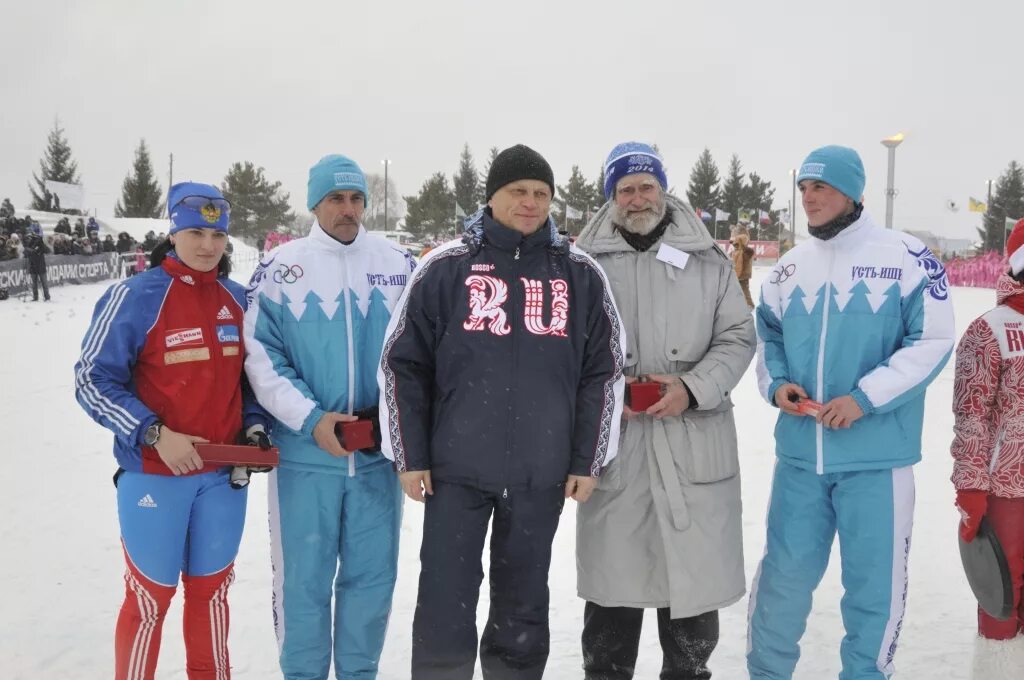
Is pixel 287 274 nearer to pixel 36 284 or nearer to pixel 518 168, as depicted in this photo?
pixel 518 168

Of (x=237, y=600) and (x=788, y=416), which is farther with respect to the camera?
(x=237, y=600)

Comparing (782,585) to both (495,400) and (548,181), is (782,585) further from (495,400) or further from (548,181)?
(548,181)

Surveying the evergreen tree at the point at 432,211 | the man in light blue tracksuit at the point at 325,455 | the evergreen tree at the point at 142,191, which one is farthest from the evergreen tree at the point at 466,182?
the man in light blue tracksuit at the point at 325,455

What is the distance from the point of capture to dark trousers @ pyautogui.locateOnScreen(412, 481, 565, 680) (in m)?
2.47

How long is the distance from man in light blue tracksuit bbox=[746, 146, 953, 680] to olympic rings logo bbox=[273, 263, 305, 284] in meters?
1.81

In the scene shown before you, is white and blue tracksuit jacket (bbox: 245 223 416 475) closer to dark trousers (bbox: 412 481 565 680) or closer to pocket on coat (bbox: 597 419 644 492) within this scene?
dark trousers (bbox: 412 481 565 680)

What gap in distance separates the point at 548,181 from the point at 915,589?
296cm

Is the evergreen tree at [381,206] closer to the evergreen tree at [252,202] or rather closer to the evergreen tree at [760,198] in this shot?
the evergreen tree at [252,202]

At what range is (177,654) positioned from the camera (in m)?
3.26

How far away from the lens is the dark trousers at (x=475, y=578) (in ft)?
8.11

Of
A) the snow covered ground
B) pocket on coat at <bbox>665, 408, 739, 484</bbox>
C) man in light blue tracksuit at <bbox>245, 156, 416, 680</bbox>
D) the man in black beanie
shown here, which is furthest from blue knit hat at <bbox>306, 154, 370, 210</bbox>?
the snow covered ground

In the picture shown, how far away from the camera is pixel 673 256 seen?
2756mm

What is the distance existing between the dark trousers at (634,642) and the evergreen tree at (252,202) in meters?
52.5

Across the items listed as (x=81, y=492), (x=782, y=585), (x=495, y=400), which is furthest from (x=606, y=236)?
(x=81, y=492)
